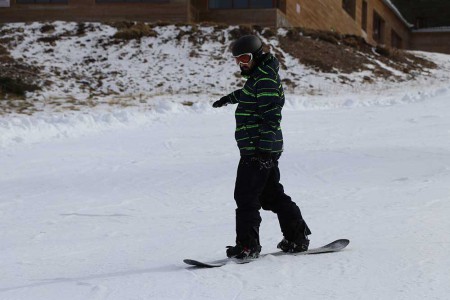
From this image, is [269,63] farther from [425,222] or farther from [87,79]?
Result: [87,79]

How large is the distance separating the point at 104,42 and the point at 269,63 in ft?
64.7

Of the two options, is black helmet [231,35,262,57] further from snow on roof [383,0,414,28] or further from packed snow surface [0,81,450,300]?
snow on roof [383,0,414,28]

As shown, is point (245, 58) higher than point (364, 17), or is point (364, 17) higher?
point (245, 58)

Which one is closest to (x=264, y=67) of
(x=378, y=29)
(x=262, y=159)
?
(x=262, y=159)

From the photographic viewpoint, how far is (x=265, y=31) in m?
26.1

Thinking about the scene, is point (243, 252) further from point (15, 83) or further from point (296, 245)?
point (15, 83)

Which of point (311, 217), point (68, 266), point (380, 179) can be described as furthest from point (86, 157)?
point (68, 266)

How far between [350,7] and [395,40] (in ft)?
29.8

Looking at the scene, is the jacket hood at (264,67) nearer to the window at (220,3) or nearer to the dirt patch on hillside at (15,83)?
the dirt patch on hillside at (15,83)

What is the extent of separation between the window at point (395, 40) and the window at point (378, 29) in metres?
2.03

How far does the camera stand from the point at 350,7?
3931 cm

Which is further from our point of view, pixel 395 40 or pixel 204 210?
pixel 395 40

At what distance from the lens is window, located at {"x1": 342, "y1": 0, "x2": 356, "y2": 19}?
39.0 meters

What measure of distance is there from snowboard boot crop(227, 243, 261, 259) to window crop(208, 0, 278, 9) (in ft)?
77.6
